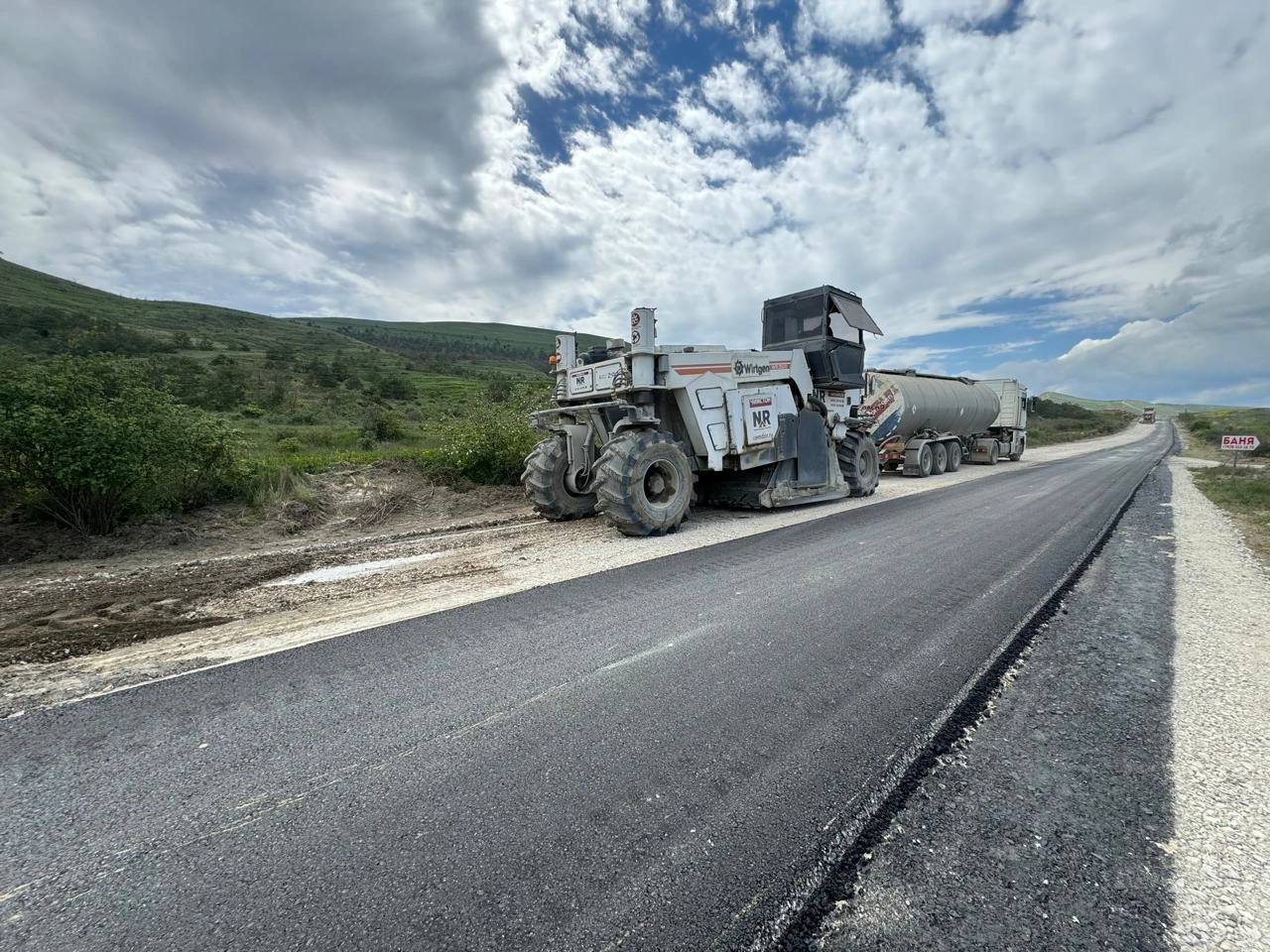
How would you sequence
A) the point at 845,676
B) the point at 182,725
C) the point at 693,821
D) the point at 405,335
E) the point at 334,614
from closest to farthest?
the point at 693,821, the point at 182,725, the point at 845,676, the point at 334,614, the point at 405,335

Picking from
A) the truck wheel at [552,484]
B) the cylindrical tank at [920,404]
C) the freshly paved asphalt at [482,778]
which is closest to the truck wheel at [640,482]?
the truck wheel at [552,484]

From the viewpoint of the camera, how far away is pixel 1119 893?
1.58m

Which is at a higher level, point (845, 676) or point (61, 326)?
point (61, 326)

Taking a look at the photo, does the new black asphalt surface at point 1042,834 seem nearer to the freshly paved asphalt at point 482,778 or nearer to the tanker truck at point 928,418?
the freshly paved asphalt at point 482,778

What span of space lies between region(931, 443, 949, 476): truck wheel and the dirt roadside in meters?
9.62

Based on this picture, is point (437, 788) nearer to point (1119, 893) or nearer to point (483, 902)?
point (483, 902)

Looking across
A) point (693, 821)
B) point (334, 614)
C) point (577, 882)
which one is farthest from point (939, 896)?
point (334, 614)

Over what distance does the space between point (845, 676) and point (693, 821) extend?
140 centimetres

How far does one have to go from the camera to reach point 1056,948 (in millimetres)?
1409

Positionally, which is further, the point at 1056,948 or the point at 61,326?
the point at 61,326

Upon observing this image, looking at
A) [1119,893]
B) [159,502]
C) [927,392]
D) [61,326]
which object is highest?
[61,326]

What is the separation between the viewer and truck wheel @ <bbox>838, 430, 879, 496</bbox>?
10.3m

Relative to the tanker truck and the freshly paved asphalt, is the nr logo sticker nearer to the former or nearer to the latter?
the freshly paved asphalt

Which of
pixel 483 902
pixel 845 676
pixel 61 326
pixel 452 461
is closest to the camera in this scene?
pixel 483 902
